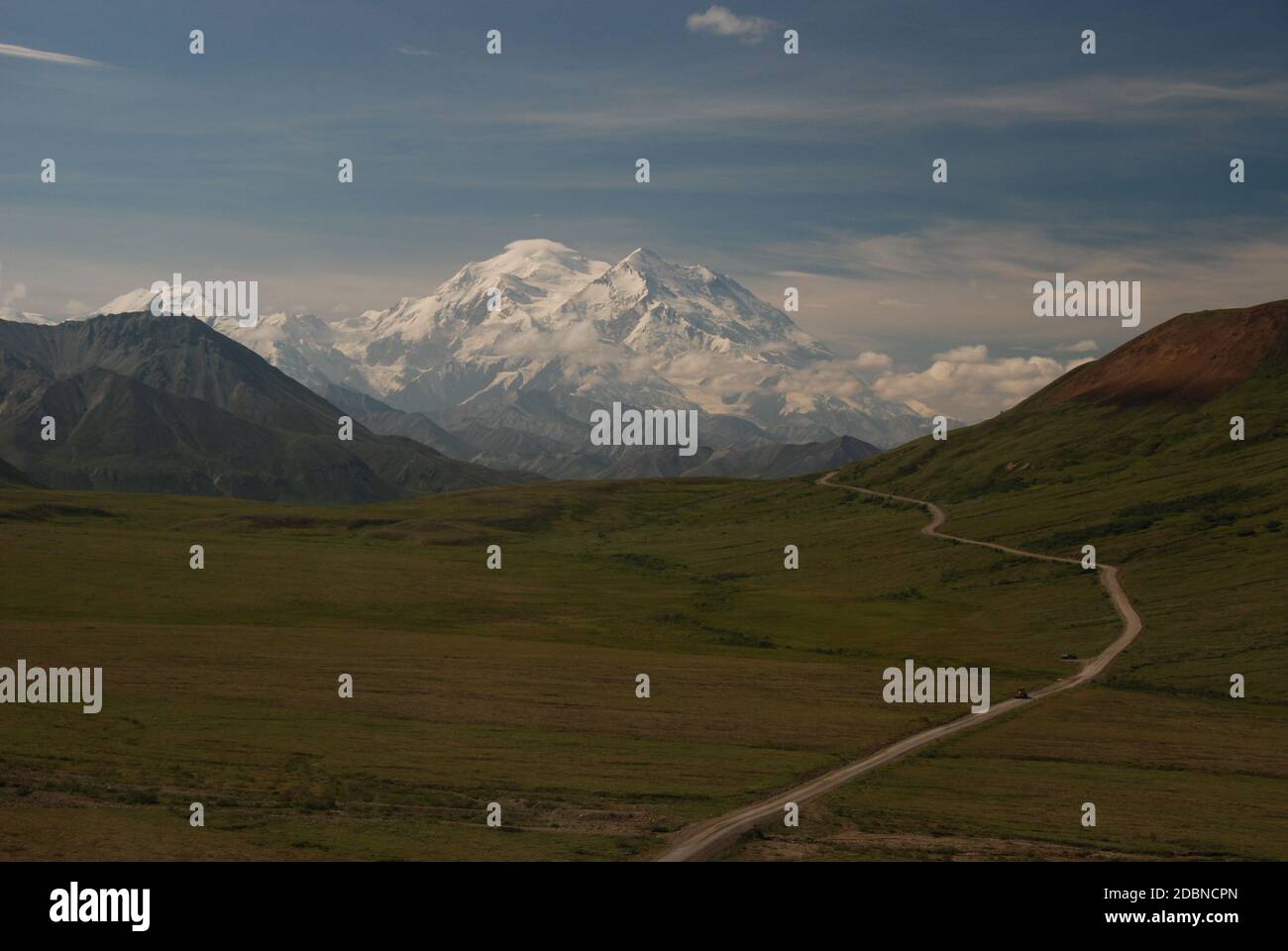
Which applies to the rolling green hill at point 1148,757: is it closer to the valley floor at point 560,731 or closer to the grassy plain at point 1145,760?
the grassy plain at point 1145,760

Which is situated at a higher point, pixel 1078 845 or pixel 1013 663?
pixel 1013 663

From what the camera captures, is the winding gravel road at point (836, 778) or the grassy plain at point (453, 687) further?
the grassy plain at point (453, 687)

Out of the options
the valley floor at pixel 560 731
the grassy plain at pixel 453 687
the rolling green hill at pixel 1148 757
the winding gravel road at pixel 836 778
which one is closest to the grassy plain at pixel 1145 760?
the rolling green hill at pixel 1148 757

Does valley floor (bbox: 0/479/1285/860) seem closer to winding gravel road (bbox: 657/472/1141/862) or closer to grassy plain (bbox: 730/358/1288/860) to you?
grassy plain (bbox: 730/358/1288/860)

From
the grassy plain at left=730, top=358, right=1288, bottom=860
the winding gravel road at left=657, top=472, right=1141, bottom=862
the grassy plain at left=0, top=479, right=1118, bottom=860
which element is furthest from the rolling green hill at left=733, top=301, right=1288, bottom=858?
the grassy plain at left=0, top=479, right=1118, bottom=860

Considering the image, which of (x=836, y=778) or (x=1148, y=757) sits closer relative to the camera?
(x=836, y=778)

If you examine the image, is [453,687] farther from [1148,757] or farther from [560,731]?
[1148,757]

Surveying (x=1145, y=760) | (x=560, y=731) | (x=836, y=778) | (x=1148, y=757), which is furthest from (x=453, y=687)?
(x=1148, y=757)
